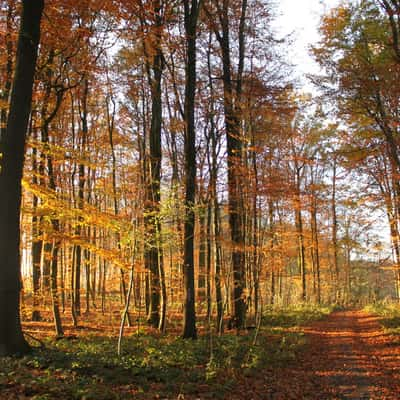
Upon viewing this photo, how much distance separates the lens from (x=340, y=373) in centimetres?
796

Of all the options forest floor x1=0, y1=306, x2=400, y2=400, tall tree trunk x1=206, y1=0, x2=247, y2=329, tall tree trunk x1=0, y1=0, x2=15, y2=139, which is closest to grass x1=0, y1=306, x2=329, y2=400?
forest floor x1=0, y1=306, x2=400, y2=400

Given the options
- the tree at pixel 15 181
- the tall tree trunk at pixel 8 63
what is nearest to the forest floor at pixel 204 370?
the tree at pixel 15 181

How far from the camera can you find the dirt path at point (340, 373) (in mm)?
6492

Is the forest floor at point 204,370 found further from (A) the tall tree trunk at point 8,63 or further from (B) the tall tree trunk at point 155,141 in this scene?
(A) the tall tree trunk at point 8,63

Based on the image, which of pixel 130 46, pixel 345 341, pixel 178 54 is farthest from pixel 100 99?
pixel 345 341

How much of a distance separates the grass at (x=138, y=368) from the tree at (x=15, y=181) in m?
0.53

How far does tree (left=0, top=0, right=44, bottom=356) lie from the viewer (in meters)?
6.17

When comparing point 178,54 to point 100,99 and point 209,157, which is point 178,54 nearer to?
point 209,157

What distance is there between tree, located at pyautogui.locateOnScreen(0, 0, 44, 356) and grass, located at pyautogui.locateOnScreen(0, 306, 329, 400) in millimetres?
529

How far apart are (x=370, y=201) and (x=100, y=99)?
16.4 metres

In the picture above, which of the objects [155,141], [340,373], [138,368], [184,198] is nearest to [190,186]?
[184,198]

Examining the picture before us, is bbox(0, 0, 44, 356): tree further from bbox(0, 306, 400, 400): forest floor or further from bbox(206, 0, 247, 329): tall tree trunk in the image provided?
bbox(206, 0, 247, 329): tall tree trunk

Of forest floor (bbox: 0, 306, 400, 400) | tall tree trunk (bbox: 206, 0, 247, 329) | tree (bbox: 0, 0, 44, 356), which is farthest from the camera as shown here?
tall tree trunk (bbox: 206, 0, 247, 329)

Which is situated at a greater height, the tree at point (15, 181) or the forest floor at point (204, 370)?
the tree at point (15, 181)
